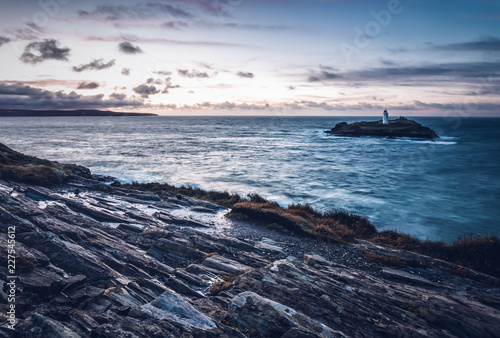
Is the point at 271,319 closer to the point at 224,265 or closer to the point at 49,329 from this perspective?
the point at 224,265

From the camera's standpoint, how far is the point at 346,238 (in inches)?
534

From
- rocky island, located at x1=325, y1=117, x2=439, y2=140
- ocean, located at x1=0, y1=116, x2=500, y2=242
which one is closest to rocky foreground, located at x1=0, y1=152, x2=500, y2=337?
ocean, located at x1=0, y1=116, x2=500, y2=242


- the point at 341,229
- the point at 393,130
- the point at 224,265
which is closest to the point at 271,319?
the point at 224,265

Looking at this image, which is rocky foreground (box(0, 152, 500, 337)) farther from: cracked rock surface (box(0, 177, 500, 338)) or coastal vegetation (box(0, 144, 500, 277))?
coastal vegetation (box(0, 144, 500, 277))

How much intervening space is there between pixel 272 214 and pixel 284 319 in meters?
9.35

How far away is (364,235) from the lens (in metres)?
14.6

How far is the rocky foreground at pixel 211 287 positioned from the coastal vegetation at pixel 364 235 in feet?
4.28

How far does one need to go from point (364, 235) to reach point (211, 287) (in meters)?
10.2

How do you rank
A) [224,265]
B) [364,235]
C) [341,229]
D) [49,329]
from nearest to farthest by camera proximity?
[49,329], [224,265], [341,229], [364,235]

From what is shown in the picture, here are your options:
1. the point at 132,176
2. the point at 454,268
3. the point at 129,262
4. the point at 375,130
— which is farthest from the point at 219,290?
the point at 375,130

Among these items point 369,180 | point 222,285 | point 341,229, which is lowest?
point 341,229

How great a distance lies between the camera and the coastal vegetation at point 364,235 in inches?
446

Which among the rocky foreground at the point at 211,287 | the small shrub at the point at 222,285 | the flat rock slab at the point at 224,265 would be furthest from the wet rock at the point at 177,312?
the flat rock slab at the point at 224,265

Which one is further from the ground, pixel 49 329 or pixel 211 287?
pixel 49 329
